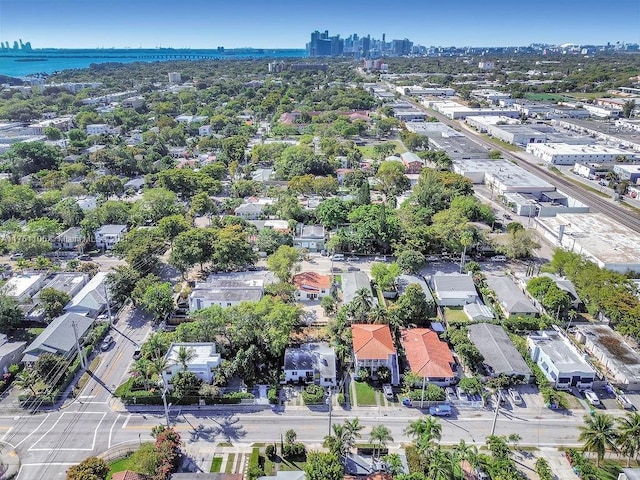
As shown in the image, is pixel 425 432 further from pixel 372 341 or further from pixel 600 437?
pixel 600 437

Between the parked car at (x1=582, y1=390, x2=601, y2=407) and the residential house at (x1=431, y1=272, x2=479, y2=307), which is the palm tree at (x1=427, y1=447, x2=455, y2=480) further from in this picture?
the residential house at (x1=431, y1=272, x2=479, y2=307)

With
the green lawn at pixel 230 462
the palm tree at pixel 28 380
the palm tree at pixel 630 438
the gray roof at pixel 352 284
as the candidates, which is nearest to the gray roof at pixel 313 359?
the green lawn at pixel 230 462

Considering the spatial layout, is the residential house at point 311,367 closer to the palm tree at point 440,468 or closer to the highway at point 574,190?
the palm tree at point 440,468

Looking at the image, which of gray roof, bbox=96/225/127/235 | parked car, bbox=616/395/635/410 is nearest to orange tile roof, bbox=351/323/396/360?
parked car, bbox=616/395/635/410

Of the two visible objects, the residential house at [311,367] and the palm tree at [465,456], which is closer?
the palm tree at [465,456]

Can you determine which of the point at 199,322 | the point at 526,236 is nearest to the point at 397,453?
the point at 199,322
